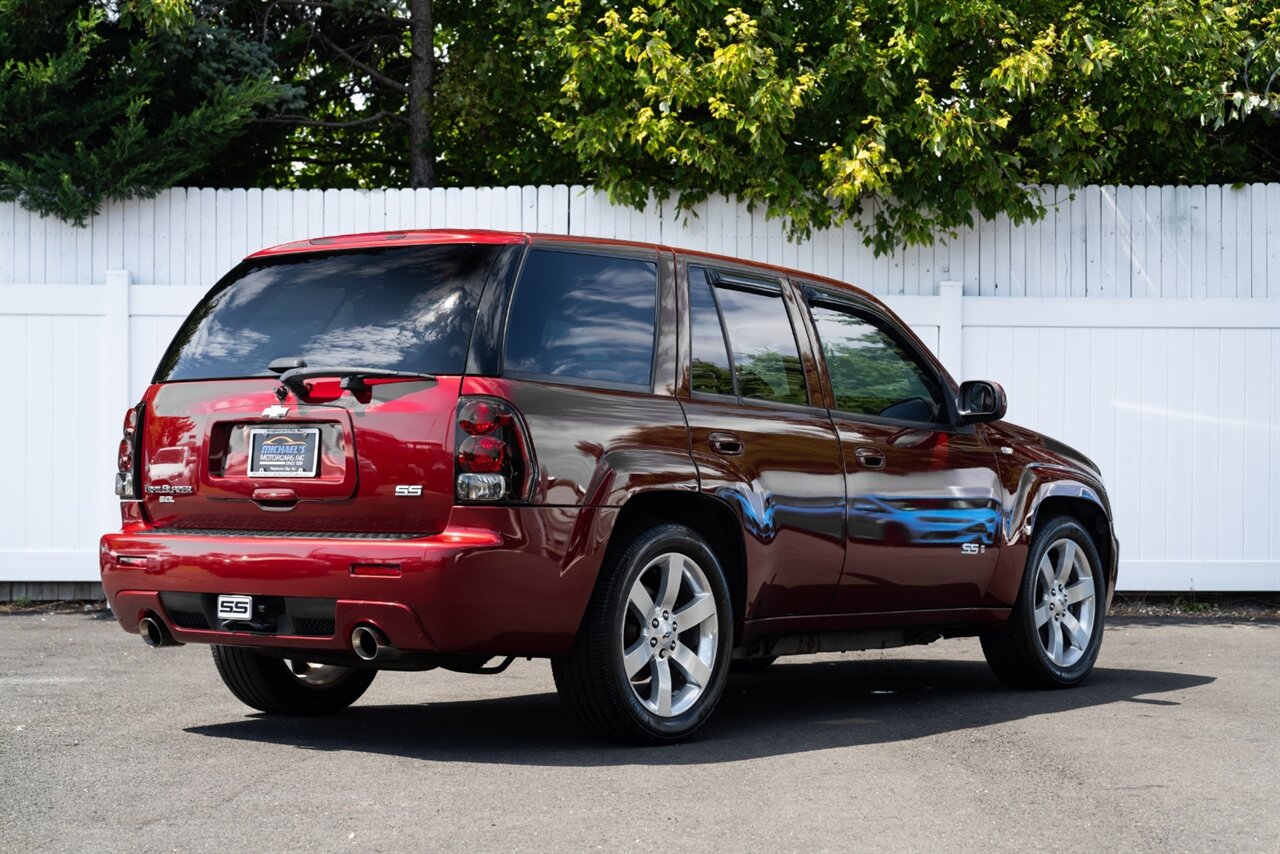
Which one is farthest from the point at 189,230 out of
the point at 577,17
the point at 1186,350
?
the point at 1186,350

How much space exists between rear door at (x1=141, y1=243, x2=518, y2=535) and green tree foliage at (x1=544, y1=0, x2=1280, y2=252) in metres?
5.64

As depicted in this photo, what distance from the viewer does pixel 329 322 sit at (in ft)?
20.8

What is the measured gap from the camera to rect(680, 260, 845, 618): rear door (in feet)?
22.1

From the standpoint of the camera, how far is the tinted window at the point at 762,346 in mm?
7051

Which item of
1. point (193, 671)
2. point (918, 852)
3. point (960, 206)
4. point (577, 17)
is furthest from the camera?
point (577, 17)

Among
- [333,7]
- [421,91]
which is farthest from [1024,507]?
[333,7]

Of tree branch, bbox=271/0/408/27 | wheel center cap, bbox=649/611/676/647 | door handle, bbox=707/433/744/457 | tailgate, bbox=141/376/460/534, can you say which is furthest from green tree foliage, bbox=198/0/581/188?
wheel center cap, bbox=649/611/676/647

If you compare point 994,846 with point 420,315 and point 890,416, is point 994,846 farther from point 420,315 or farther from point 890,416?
point 890,416

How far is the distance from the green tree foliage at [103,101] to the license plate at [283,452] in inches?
242

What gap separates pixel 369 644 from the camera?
5.98 m

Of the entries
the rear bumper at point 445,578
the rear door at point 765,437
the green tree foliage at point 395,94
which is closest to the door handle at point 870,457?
the rear door at point 765,437

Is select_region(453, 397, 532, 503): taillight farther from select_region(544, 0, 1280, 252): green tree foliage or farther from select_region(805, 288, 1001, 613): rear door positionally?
select_region(544, 0, 1280, 252): green tree foliage

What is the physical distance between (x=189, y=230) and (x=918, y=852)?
8.59 metres

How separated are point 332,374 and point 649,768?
1.68 m
